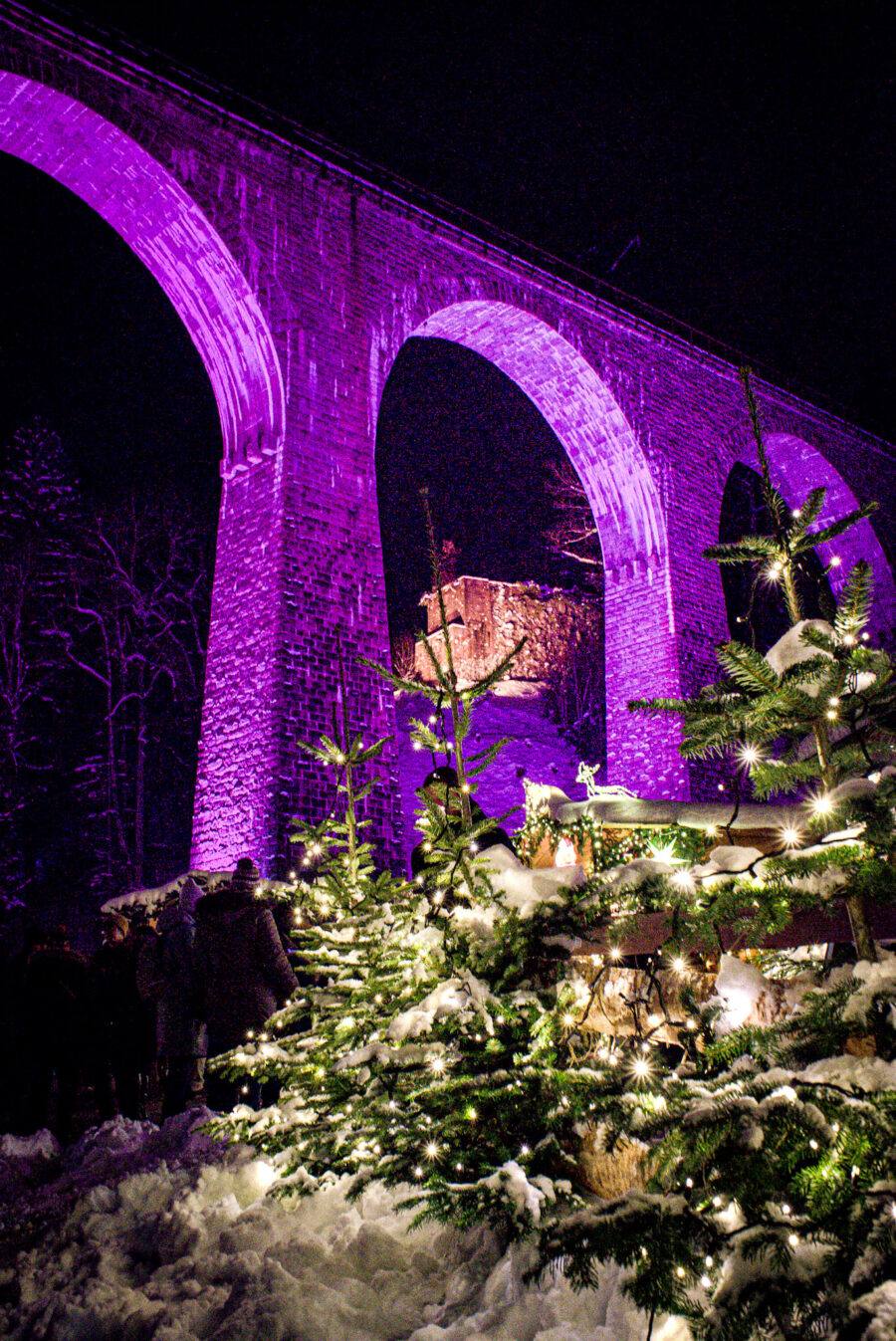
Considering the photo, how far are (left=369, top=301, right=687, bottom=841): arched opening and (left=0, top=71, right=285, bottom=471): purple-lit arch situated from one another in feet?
11.5

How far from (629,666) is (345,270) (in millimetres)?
6889

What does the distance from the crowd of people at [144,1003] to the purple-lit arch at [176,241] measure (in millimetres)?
5736

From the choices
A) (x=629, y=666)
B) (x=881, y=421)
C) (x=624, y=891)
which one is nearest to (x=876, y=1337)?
(x=624, y=891)

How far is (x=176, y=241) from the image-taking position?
10.5m

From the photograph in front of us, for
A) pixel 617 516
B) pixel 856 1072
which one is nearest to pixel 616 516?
pixel 617 516

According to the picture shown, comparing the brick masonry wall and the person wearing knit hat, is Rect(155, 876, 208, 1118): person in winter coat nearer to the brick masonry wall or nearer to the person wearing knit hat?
the person wearing knit hat

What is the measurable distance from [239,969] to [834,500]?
16012 mm

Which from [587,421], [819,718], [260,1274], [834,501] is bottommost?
[260,1274]

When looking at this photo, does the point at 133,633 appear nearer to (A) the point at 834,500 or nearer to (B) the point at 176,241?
(B) the point at 176,241

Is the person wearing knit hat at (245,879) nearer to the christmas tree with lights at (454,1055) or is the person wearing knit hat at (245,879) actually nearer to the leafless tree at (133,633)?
the christmas tree with lights at (454,1055)

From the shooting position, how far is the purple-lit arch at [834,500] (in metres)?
17.7

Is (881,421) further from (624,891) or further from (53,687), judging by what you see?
(624,891)

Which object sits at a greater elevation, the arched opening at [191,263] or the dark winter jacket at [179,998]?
the arched opening at [191,263]

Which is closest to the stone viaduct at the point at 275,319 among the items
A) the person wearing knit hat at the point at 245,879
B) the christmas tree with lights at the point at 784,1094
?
the person wearing knit hat at the point at 245,879
